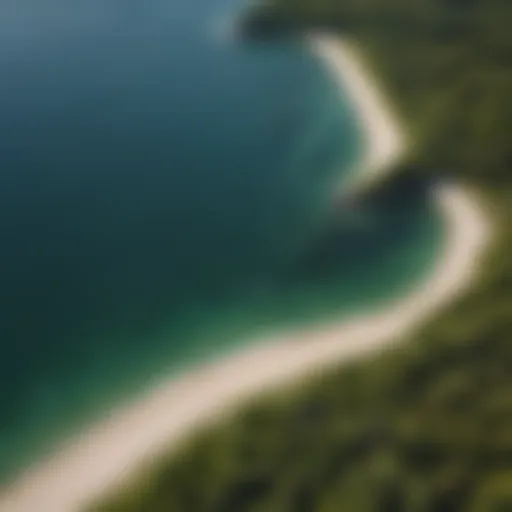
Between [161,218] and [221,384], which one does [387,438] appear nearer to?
[221,384]

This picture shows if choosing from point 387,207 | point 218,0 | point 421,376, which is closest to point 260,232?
point 387,207

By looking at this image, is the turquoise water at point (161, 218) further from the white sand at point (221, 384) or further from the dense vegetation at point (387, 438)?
the dense vegetation at point (387, 438)

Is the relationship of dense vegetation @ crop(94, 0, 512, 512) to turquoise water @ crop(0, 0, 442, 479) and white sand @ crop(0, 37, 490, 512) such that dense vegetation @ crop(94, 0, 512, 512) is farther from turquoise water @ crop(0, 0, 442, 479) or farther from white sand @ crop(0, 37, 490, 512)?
turquoise water @ crop(0, 0, 442, 479)

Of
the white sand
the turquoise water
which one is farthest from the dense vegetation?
the turquoise water

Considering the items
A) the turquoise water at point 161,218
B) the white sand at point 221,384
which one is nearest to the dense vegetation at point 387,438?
the white sand at point 221,384

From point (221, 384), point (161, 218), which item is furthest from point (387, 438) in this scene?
point (161, 218)

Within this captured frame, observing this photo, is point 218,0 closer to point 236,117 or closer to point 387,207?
point 236,117
